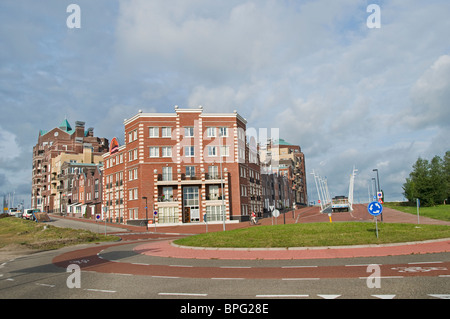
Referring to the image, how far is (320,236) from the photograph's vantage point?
2091 centimetres

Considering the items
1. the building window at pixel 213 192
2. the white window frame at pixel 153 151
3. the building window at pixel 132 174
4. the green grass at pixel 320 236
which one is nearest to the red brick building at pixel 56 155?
the building window at pixel 132 174

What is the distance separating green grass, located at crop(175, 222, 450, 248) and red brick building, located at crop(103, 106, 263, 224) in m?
27.7

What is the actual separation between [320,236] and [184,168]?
35269 mm

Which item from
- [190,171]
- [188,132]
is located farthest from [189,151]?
[190,171]

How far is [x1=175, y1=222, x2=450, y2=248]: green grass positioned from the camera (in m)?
19.2

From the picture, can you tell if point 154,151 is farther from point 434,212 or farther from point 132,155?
point 434,212

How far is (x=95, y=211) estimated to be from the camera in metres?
71.9

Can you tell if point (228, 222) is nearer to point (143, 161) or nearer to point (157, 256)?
point (143, 161)

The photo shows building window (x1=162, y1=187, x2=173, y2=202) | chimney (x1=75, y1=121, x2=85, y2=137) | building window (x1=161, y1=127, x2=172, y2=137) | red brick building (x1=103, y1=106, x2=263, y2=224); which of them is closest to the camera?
red brick building (x1=103, y1=106, x2=263, y2=224)

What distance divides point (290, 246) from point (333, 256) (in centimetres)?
348

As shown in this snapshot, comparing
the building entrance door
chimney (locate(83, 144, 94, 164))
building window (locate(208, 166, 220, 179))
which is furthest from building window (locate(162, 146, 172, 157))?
chimney (locate(83, 144, 94, 164))

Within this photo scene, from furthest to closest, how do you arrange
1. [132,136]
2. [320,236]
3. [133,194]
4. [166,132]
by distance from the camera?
[132,136] → [133,194] → [166,132] → [320,236]

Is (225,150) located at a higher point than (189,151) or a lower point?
higher

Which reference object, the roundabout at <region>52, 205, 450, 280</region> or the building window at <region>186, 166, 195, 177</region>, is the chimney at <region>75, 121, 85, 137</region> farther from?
the roundabout at <region>52, 205, 450, 280</region>
